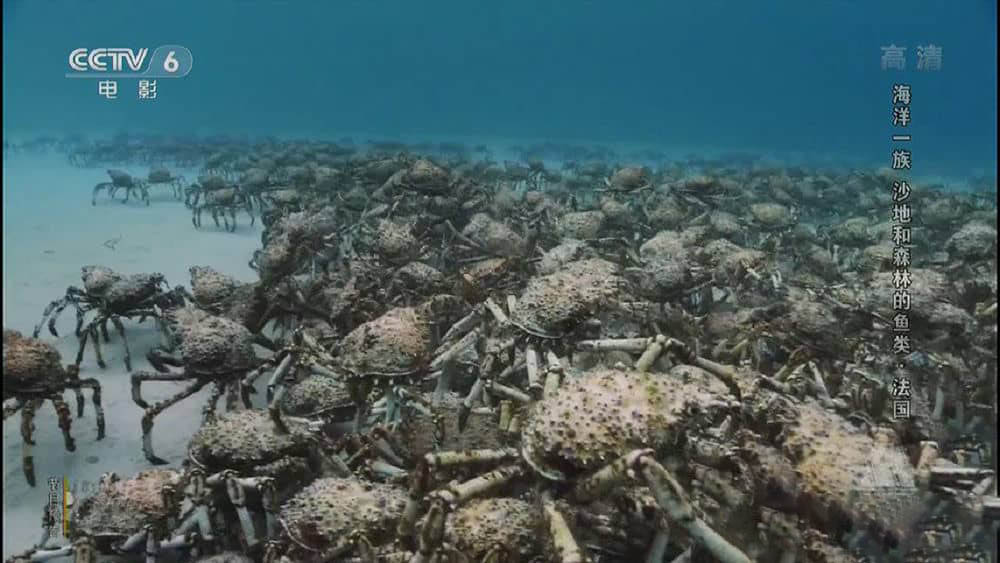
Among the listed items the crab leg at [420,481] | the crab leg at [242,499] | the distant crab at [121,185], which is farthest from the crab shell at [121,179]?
the crab leg at [420,481]

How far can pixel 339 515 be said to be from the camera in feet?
6.27

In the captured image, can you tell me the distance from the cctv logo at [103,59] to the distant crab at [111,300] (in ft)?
4.38

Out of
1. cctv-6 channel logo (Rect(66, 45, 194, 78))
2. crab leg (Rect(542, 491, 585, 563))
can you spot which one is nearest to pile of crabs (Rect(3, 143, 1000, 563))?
crab leg (Rect(542, 491, 585, 563))

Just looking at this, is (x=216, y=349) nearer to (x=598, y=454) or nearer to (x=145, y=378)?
(x=145, y=378)

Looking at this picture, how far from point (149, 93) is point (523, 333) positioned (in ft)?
8.07

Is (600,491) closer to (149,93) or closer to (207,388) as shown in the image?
(207,388)

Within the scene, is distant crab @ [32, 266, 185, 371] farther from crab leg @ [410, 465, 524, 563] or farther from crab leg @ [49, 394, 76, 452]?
crab leg @ [410, 465, 524, 563]

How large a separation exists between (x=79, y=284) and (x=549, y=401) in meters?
4.80

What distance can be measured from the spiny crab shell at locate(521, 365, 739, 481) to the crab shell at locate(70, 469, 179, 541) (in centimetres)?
128

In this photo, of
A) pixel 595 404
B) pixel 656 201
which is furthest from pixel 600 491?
pixel 656 201

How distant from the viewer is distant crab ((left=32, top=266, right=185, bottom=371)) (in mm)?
4047

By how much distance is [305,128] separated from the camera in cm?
1622

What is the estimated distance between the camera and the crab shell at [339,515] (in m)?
1.90

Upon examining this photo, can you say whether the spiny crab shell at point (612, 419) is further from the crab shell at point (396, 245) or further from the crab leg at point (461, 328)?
the crab shell at point (396, 245)
